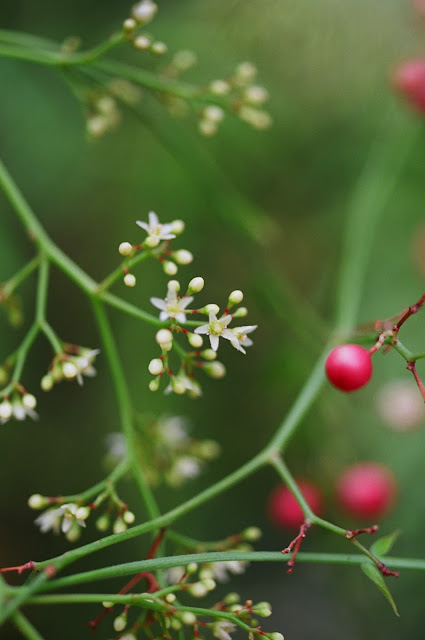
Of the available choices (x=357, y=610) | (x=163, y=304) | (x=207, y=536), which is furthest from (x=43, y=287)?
(x=357, y=610)

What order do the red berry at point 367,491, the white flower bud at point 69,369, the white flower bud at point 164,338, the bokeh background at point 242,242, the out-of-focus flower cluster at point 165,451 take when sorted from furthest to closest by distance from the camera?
the bokeh background at point 242,242, the red berry at point 367,491, the out-of-focus flower cluster at point 165,451, the white flower bud at point 69,369, the white flower bud at point 164,338

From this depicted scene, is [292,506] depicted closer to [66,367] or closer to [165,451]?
[165,451]

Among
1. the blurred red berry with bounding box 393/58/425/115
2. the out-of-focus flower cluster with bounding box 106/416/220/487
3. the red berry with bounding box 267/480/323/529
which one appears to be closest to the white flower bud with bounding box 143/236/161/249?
the out-of-focus flower cluster with bounding box 106/416/220/487

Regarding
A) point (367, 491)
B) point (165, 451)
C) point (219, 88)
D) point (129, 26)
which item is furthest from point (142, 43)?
point (367, 491)

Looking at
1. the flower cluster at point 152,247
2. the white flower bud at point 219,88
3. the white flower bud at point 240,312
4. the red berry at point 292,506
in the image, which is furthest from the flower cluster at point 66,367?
the red berry at point 292,506

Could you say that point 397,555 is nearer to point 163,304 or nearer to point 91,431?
point 91,431

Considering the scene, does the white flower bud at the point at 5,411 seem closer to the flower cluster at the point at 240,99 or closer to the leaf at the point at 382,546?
the leaf at the point at 382,546
